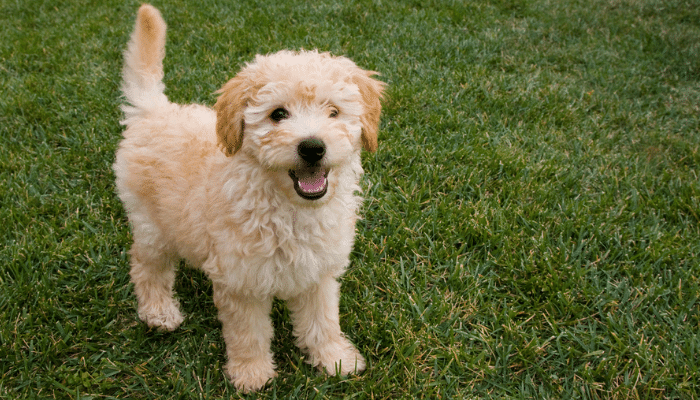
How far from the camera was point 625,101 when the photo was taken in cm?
544

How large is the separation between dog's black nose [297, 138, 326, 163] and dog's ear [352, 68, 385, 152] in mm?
409

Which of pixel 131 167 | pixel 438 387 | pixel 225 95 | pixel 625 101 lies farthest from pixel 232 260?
pixel 625 101

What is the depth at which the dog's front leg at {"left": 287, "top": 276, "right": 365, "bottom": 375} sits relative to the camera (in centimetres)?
258

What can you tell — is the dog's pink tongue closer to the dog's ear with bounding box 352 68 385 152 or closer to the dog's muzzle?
the dog's muzzle

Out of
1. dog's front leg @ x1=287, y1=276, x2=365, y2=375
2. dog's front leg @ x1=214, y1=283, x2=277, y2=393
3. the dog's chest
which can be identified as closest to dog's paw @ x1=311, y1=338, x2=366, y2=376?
dog's front leg @ x1=287, y1=276, x2=365, y2=375

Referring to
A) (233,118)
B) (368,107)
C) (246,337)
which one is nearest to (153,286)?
(246,337)

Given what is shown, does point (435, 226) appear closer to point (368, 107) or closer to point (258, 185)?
point (368, 107)

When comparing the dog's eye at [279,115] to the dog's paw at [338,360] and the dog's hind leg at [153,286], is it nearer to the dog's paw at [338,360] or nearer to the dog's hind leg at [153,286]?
the dog's hind leg at [153,286]

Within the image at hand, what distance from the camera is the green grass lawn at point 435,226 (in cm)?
262

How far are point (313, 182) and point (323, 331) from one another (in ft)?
3.33

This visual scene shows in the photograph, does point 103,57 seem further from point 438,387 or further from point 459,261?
point 438,387

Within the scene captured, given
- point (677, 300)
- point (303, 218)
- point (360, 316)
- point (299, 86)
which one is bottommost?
point (360, 316)

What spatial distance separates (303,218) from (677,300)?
2.59 metres

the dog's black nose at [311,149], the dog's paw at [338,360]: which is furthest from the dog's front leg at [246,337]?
the dog's black nose at [311,149]
